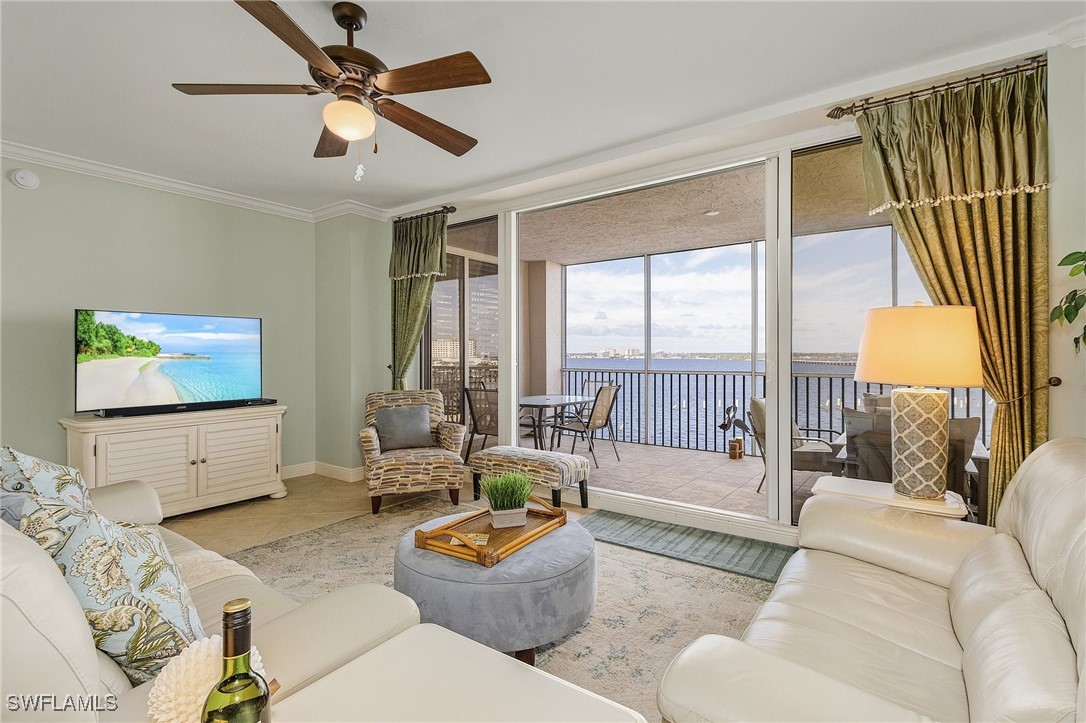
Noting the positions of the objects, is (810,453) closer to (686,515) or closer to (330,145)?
(686,515)

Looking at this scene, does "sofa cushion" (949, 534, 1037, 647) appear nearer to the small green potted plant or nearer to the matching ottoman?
the small green potted plant

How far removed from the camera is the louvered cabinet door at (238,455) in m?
4.00

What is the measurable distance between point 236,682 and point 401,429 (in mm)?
3671

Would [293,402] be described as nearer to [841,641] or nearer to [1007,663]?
[841,641]

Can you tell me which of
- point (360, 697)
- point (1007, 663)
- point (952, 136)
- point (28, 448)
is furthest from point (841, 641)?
point (28, 448)

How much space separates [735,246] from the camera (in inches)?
242

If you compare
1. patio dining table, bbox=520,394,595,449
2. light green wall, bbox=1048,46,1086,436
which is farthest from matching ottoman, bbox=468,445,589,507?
light green wall, bbox=1048,46,1086,436

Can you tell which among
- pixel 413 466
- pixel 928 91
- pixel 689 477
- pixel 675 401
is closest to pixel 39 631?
pixel 413 466

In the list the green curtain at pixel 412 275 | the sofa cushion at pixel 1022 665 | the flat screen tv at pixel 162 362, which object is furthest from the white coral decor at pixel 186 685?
the green curtain at pixel 412 275

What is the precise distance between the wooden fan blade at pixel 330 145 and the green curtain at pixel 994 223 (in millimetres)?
2757

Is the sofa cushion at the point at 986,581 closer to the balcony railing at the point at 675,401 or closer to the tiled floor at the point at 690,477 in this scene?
the tiled floor at the point at 690,477

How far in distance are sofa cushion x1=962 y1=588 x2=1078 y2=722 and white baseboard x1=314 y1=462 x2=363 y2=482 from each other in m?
4.61

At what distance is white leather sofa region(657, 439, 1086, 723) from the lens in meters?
0.97

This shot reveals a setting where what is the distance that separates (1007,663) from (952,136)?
8.05 feet
